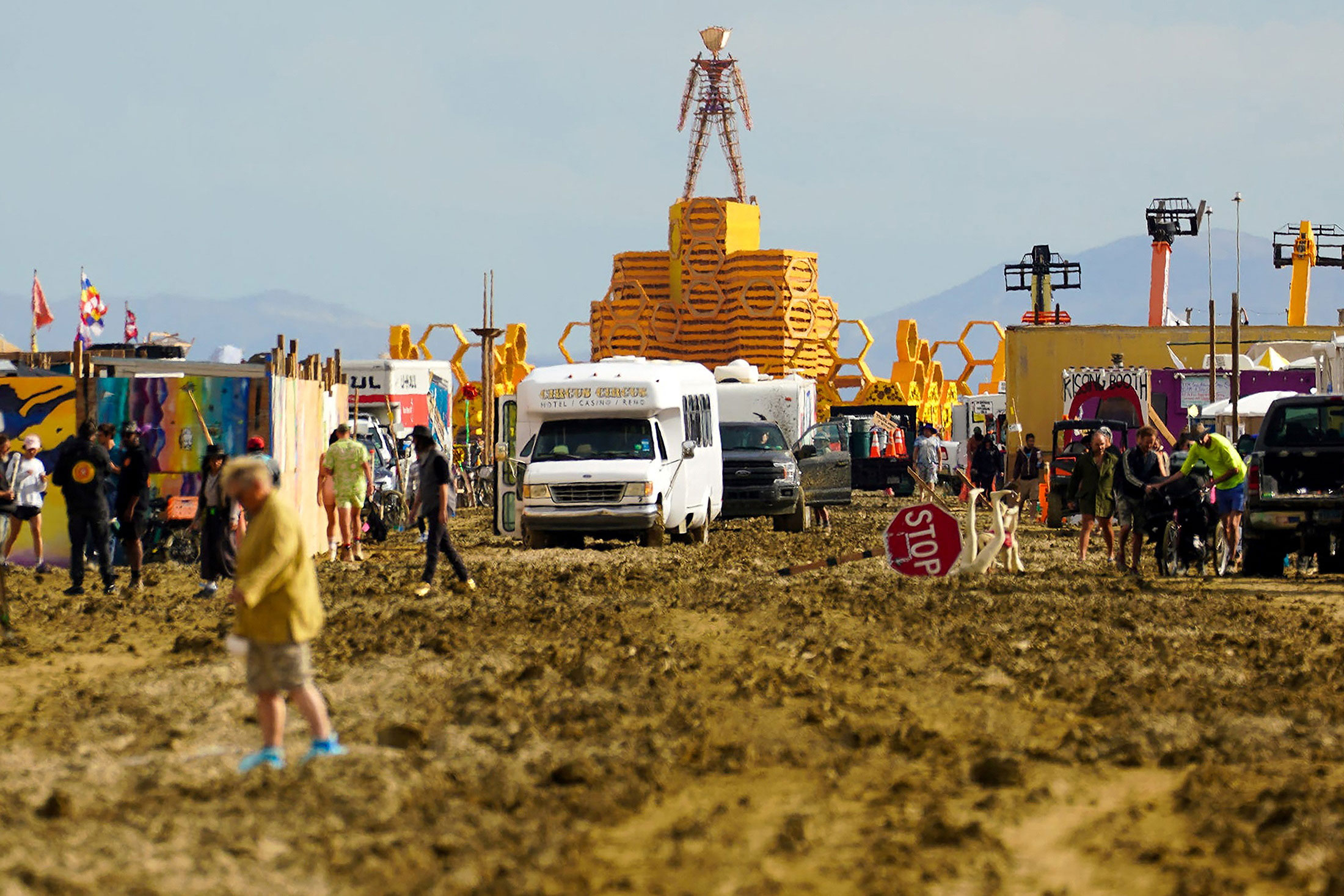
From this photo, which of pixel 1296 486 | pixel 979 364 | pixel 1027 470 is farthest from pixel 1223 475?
pixel 979 364

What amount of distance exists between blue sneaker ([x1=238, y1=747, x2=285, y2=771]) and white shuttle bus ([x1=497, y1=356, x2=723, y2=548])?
1437 centimetres

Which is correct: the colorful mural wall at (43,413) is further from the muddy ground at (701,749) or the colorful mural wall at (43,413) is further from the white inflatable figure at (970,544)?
the white inflatable figure at (970,544)

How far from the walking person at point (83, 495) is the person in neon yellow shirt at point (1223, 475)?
984 centimetres

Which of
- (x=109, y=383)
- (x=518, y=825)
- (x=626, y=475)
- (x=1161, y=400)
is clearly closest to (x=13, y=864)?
(x=518, y=825)

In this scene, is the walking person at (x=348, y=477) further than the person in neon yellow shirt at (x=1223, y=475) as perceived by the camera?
Yes

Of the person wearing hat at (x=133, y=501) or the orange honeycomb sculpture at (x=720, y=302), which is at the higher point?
the orange honeycomb sculpture at (x=720, y=302)

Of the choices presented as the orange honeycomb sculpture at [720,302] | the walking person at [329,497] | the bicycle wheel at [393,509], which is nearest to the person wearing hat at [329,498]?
the walking person at [329,497]

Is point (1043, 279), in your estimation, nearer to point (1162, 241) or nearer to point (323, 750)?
point (1162, 241)

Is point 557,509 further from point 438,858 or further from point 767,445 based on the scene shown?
point 438,858

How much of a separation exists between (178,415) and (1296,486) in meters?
11.6

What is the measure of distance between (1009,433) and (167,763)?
35.6 metres

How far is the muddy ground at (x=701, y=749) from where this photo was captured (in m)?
7.05

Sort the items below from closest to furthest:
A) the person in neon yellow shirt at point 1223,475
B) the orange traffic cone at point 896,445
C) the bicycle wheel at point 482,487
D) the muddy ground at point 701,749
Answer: the muddy ground at point 701,749 → the person in neon yellow shirt at point 1223,475 → the bicycle wheel at point 482,487 → the orange traffic cone at point 896,445

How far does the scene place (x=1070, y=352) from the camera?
52.8m
